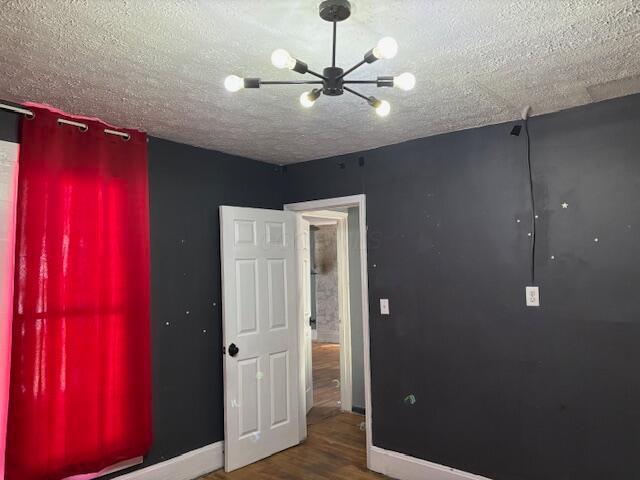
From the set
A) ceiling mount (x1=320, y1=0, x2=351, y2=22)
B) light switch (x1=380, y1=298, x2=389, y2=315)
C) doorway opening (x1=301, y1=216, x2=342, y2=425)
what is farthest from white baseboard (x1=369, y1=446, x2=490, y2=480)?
doorway opening (x1=301, y1=216, x2=342, y2=425)

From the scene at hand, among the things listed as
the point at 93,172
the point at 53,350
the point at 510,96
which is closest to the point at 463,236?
the point at 510,96

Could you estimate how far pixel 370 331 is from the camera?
354 centimetres

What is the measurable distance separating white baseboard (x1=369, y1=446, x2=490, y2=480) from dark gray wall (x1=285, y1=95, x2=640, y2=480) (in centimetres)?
5

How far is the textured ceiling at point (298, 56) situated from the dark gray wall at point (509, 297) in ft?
1.02

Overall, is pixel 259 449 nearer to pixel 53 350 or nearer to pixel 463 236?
pixel 53 350

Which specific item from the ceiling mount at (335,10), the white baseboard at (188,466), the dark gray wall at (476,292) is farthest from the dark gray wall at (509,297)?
the ceiling mount at (335,10)

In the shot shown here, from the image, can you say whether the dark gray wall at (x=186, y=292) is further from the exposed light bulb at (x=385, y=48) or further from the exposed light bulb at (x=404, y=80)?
the exposed light bulb at (x=385, y=48)

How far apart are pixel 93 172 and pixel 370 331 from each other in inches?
85.2

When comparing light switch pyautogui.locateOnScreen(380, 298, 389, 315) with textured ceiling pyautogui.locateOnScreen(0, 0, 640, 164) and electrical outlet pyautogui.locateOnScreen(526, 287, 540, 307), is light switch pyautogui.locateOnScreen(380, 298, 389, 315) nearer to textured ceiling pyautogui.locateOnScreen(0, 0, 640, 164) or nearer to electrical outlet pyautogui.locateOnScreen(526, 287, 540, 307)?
electrical outlet pyautogui.locateOnScreen(526, 287, 540, 307)

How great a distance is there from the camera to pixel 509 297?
115 inches

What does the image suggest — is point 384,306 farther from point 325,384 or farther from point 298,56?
point 325,384

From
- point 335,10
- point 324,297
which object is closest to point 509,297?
point 335,10

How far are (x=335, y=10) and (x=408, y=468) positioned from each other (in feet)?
9.67

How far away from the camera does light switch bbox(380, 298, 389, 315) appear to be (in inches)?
136
